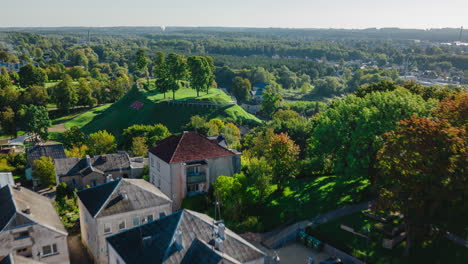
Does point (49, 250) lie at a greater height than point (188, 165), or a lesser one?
lesser

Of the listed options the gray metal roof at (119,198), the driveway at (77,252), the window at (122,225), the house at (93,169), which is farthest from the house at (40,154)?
the window at (122,225)

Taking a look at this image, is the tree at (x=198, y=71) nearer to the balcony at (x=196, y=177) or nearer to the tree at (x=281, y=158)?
the balcony at (x=196, y=177)

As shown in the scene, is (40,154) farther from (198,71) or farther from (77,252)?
(198,71)

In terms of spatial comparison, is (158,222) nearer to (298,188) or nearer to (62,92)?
(298,188)

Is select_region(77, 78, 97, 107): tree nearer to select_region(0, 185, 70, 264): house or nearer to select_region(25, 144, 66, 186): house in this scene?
select_region(25, 144, 66, 186): house

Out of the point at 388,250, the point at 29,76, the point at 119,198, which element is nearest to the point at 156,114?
the point at 29,76
